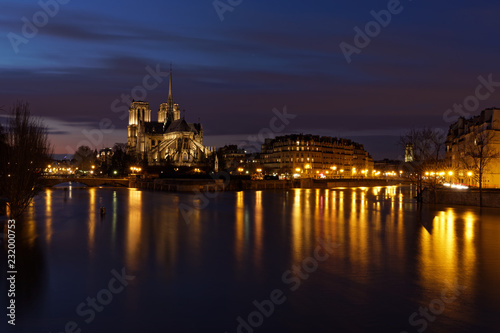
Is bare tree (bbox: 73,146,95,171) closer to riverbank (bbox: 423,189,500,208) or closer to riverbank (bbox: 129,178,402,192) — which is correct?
riverbank (bbox: 129,178,402,192)

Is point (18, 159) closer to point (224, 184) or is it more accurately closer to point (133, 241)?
point (133, 241)

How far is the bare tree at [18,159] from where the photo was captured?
2778 centimetres

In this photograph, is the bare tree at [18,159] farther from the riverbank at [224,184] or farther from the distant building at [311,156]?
the distant building at [311,156]

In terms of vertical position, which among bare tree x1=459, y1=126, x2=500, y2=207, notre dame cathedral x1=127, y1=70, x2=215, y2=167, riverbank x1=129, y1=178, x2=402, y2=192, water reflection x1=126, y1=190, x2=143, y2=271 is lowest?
water reflection x1=126, y1=190, x2=143, y2=271

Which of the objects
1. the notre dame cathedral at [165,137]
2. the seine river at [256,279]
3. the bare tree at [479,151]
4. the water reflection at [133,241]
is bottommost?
the seine river at [256,279]

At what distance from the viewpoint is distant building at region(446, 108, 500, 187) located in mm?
54772

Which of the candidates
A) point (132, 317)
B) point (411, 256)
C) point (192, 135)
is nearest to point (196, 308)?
point (132, 317)

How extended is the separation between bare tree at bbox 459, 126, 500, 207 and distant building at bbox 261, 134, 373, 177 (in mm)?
71237

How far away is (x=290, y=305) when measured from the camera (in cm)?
1279

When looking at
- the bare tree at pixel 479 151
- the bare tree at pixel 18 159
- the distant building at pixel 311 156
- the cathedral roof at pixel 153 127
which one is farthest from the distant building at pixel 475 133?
the cathedral roof at pixel 153 127

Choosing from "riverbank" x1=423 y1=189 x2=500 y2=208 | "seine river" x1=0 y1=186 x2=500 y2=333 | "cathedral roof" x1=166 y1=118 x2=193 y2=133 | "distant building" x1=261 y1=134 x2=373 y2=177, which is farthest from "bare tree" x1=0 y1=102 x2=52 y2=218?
"cathedral roof" x1=166 y1=118 x2=193 y2=133

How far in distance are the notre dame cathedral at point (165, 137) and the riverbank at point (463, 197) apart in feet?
323

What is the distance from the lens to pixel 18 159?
28.1 m

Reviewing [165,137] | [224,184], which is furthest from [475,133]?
[165,137]
